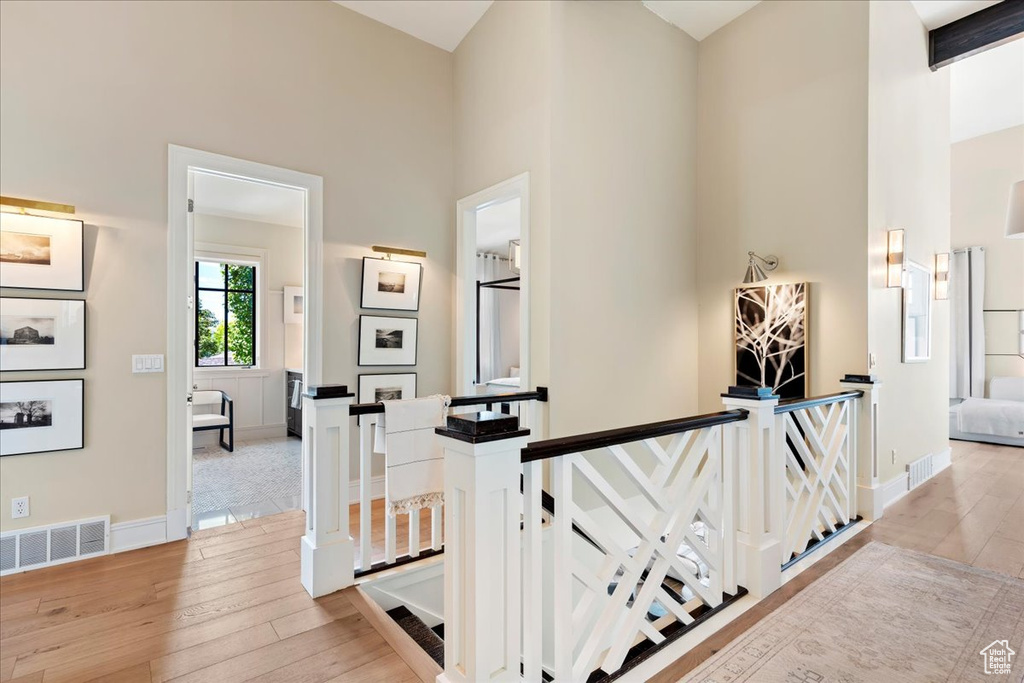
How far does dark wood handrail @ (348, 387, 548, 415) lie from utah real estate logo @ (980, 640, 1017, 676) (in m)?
2.25

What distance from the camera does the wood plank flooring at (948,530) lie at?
2.12m

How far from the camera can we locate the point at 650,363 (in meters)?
3.88

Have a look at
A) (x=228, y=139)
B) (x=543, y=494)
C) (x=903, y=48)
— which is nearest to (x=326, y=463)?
(x=543, y=494)

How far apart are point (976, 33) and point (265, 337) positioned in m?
7.97

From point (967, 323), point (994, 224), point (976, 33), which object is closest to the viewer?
point (976, 33)

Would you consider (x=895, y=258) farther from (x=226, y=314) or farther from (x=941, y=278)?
(x=226, y=314)

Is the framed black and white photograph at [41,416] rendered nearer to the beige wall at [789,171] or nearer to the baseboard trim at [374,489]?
the baseboard trim at [374,489]

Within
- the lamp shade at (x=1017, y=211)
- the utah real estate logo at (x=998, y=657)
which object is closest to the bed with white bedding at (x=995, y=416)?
the lamp shade at (x=1017, y=211)

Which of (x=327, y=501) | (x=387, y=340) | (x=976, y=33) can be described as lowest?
(x=327, y=501)

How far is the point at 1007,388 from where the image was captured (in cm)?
601

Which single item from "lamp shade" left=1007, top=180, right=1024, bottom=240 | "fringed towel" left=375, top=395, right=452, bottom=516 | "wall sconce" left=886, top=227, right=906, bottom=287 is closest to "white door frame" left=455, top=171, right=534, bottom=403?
"fringed towel" left=375, top=395, right=452, bottom=516

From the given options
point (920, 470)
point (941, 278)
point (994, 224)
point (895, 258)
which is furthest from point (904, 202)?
point (994, 224)

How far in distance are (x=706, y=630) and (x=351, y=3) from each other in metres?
4.52

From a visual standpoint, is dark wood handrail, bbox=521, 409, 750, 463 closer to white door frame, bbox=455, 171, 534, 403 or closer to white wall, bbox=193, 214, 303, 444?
white door frame, bbox=455, 171, 534, 403
